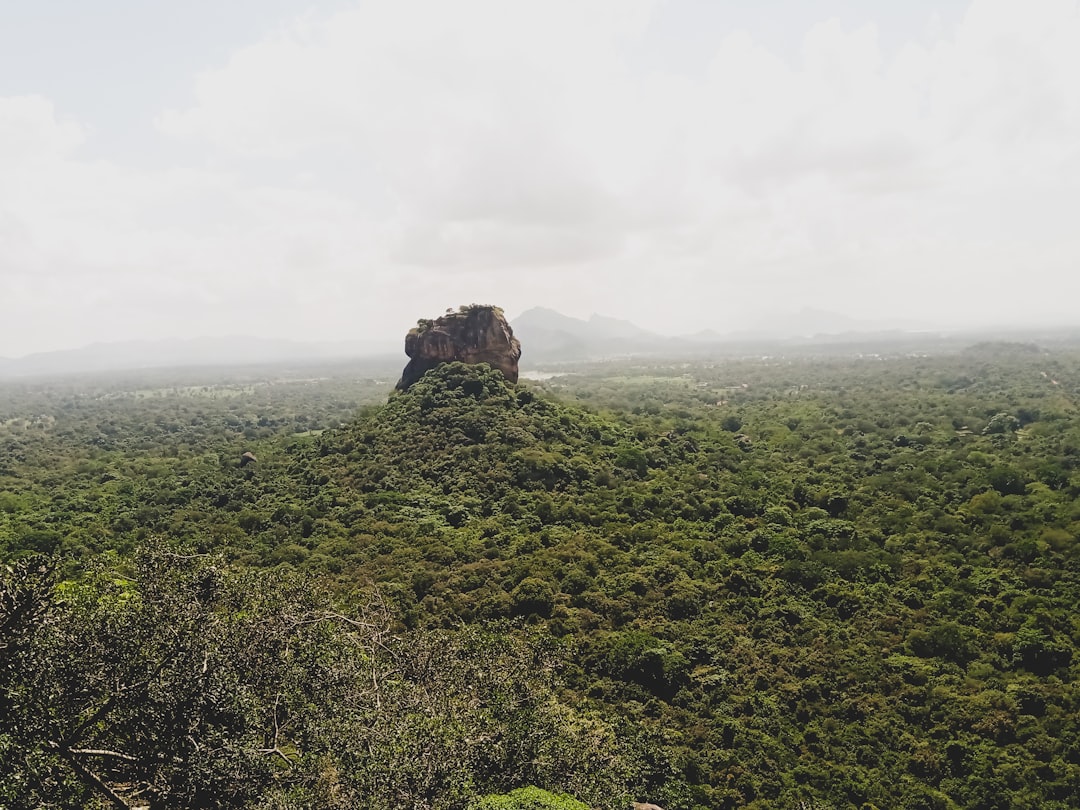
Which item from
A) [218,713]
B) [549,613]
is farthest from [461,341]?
[218,713]

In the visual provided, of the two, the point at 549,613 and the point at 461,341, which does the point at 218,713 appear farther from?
the point at 461,341

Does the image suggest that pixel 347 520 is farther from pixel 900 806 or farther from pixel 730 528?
pixel 900 806

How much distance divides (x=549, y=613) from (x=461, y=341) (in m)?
36.5

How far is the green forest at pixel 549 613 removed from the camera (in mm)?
11219

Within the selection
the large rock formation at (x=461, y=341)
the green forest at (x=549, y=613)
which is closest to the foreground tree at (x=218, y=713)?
the green forest at (x=549, y=613)

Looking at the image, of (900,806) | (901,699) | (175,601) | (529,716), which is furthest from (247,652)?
(901,699)

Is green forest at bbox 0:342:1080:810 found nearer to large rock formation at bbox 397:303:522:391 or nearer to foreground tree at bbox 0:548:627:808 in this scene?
foreground tree at bbox 0:548:627:808

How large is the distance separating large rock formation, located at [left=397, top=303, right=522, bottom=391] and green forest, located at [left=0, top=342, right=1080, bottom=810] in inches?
117

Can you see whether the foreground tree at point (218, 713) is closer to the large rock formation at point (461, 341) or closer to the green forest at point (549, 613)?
the green forest at point (549, 613)

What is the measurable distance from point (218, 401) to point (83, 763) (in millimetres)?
163533

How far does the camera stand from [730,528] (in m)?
41.8

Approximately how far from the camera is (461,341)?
6284 centimetres

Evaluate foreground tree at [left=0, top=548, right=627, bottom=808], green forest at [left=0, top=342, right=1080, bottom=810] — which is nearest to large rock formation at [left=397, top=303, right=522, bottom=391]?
green forest at [left=0, top=342, right=1080, bottom=810]

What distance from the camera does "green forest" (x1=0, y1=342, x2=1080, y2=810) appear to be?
1122cm
